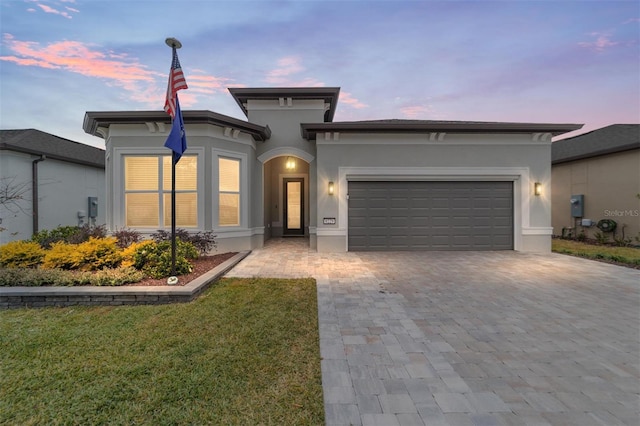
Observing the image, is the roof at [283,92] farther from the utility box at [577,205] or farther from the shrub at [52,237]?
the utility box at [577,205]

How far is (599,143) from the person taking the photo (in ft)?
37.1

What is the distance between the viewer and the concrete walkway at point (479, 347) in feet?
6.58

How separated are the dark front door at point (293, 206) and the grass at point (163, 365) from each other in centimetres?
820

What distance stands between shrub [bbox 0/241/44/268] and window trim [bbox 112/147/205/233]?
2255 mm

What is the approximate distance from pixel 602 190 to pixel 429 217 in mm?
8301

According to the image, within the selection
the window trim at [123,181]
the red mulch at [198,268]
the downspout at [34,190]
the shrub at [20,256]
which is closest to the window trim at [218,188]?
the window trim at [123,181]

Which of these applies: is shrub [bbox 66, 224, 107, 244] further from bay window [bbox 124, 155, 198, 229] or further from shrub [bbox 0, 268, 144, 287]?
shrub [bbox 0, 268, 144, 287]

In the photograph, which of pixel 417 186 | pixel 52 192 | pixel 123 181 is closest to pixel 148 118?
pixel 123 181

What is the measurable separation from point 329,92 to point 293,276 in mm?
6836

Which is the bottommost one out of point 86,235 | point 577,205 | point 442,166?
point 86,235

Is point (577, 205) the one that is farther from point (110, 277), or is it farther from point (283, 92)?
point (110, 277)

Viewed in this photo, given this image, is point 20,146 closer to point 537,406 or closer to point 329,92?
point 329,92

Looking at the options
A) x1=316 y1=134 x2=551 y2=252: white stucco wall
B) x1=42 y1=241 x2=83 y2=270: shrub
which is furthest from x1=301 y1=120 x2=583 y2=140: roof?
x1=42 y1=241 x2=83 y2=270: shrub

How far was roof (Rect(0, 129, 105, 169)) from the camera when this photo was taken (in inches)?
379
